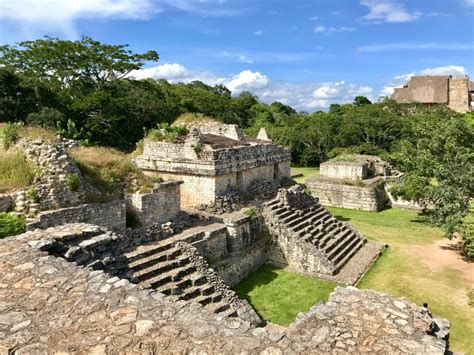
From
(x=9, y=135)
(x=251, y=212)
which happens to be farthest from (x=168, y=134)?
(x=9, y=135)

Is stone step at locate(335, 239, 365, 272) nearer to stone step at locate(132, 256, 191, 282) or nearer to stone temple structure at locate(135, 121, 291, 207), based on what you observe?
stone temple structure at locate(135, 121, 291, 207)

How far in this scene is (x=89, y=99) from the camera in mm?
25844

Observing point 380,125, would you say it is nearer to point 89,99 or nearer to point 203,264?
point 89,99

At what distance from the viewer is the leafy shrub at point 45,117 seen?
70.7 feet

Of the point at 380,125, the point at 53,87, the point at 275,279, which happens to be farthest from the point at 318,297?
the point at 380,125

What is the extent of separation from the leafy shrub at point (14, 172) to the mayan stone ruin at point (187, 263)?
32 centimetres

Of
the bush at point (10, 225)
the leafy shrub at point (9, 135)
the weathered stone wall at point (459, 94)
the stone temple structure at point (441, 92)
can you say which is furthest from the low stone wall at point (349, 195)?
the weathered stone wall at point (459, 94)

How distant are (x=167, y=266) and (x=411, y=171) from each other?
14.3 meters

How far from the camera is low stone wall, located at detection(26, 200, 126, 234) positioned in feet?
29.3

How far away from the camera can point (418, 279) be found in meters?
12.7

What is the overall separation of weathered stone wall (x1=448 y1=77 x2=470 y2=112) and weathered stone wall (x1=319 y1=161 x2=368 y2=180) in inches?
1564

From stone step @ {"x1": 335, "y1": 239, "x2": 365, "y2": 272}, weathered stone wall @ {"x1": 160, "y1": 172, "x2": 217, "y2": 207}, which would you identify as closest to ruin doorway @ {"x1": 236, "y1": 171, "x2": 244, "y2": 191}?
weathered stone wall @ {"x1": 160, "y1": 172, "x2": 217, "y2": 207}

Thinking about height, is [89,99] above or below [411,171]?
above

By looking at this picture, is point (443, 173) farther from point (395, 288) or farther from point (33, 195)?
point (33, 195)
